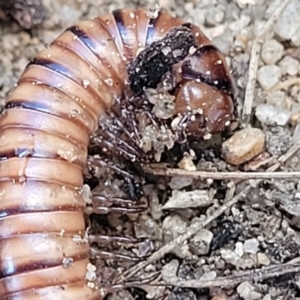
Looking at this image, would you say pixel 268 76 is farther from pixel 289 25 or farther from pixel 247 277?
pixel 247 277

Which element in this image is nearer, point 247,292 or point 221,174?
point 247,292

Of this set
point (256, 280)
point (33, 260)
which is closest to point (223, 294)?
point (256, 280)

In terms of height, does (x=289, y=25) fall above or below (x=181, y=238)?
above

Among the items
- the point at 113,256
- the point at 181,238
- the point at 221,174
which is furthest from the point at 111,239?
the point at 221,174

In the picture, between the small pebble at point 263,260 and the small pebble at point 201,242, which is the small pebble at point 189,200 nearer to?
the small pebble at point 201,242

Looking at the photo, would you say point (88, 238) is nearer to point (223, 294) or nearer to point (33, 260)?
point (33, 260)

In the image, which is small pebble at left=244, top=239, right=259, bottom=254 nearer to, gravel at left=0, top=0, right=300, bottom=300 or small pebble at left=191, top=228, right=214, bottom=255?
gravel at left=0, top=0, right=300, bottom=300

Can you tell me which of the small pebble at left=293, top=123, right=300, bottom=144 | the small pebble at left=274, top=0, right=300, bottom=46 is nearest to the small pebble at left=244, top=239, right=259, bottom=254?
the small pebble at left=293, top=123, right=300, bottom=144
